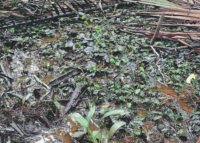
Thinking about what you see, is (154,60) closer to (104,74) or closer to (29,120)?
(104,74)

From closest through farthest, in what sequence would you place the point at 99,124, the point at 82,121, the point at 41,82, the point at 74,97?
the point at 82,121 → the point at 99,124 → the point at 74,97 → the point at 41,82

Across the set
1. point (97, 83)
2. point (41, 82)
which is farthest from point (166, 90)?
point (41, 82)

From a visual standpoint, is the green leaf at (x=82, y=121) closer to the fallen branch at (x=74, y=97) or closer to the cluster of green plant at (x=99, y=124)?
the cluster of green plant at (x=99, y=124)

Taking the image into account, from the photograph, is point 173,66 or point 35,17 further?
point 35,17

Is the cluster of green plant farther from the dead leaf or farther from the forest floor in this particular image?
the dead leaf

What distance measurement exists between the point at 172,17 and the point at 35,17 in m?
1.49

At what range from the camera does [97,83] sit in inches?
79.7

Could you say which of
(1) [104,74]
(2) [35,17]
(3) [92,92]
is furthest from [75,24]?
(3) [92,92]

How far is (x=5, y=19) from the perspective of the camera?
8.68 feet

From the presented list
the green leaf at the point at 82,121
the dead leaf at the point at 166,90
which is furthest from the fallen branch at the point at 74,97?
the dead leaf at the point at 166,90

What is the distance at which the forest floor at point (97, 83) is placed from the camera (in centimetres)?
163

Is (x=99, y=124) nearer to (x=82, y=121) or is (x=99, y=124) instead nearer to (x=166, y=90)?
(x=82, y=121)

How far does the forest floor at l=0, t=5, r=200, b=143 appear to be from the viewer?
1.63 m

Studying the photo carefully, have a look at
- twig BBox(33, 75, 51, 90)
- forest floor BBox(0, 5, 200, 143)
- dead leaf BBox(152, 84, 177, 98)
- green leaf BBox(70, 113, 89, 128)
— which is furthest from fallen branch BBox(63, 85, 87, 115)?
dead leaf BBox(152, 84, 177, 98)
